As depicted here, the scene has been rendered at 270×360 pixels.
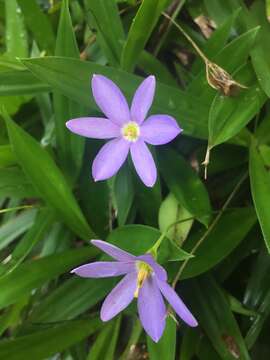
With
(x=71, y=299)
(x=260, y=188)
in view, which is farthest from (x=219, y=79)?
(x=71, y=299)

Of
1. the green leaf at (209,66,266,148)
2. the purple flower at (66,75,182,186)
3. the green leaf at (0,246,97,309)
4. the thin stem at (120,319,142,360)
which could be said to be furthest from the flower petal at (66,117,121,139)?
the thin stem at (120,319,142,360)

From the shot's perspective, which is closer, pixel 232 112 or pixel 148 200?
pixel 232 112

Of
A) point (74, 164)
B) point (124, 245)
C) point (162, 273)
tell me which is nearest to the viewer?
point (162, 273)

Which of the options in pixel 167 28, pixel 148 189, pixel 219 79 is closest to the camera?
pixel 219 79

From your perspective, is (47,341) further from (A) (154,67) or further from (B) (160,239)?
(A) (154,67)

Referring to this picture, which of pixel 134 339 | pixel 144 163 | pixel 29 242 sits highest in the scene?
pixel 144 163

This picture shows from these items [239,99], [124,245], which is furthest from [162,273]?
[239,99]

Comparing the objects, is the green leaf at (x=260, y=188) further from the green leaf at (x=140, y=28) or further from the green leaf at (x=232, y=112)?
the green leaf at (x=140, y=28)

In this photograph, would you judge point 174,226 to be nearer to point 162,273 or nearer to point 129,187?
point 129,187
